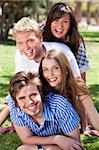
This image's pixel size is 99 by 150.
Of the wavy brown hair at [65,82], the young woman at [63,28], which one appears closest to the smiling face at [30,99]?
the wavy brown hair at [65,82]

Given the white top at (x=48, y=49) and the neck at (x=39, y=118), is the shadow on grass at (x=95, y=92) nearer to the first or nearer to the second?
the white top at (x=48, y=49)

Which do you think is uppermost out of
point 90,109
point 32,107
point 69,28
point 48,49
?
point 69,28

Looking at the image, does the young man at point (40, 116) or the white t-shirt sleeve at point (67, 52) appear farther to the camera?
the white t-shirt sleeve at point (67, 52)

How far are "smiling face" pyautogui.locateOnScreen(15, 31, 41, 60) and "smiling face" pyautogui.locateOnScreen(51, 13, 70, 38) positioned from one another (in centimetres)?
54

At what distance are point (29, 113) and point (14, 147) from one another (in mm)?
1102

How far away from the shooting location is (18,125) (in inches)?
146

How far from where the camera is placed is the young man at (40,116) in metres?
3.56

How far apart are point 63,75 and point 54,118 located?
37 cm

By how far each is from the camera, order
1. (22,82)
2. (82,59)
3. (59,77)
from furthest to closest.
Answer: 1. (82,59)
2. (59,77)
3. (22,82)

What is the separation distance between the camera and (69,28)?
14.8 feet

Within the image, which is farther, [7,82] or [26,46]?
[7,82]

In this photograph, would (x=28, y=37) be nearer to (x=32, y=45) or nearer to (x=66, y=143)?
(x=32, y=45)

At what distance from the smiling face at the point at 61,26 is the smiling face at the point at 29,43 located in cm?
54

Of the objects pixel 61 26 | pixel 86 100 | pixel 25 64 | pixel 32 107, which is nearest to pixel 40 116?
pixel 32 107
